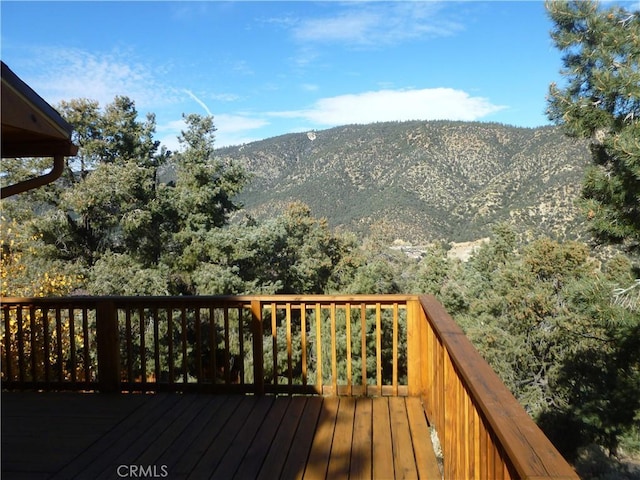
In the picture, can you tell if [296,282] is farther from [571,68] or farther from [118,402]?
[118,402]

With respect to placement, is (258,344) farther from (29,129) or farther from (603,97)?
(603,97)

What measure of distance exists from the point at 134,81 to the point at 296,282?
10.2 metres

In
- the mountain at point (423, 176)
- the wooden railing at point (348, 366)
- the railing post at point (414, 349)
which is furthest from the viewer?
the mountain at point (423, 176)

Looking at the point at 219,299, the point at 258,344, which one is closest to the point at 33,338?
the point at 219,299

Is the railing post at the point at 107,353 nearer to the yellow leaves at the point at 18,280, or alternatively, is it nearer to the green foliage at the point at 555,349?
the yellow leaves at the point at 18,280

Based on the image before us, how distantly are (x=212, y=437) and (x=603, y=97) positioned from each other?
672 centimetres

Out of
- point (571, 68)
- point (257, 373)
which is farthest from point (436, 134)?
point (257, 373)

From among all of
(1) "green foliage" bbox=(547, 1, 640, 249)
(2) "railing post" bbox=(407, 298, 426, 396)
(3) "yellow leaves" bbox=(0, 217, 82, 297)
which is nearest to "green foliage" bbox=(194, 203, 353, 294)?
(3) "yellow leaves" bbox=(0, 217, 82, 297)

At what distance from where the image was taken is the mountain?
97.3 feet

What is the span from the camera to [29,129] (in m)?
2.37

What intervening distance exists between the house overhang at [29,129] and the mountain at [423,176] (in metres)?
26.0

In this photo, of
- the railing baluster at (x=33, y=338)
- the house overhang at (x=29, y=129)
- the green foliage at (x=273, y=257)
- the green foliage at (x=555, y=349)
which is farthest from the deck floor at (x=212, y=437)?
the green foliage at (x=273, y=257)

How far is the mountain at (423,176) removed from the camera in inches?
1168

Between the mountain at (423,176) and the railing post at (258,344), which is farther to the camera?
the mountain at (423,176)
